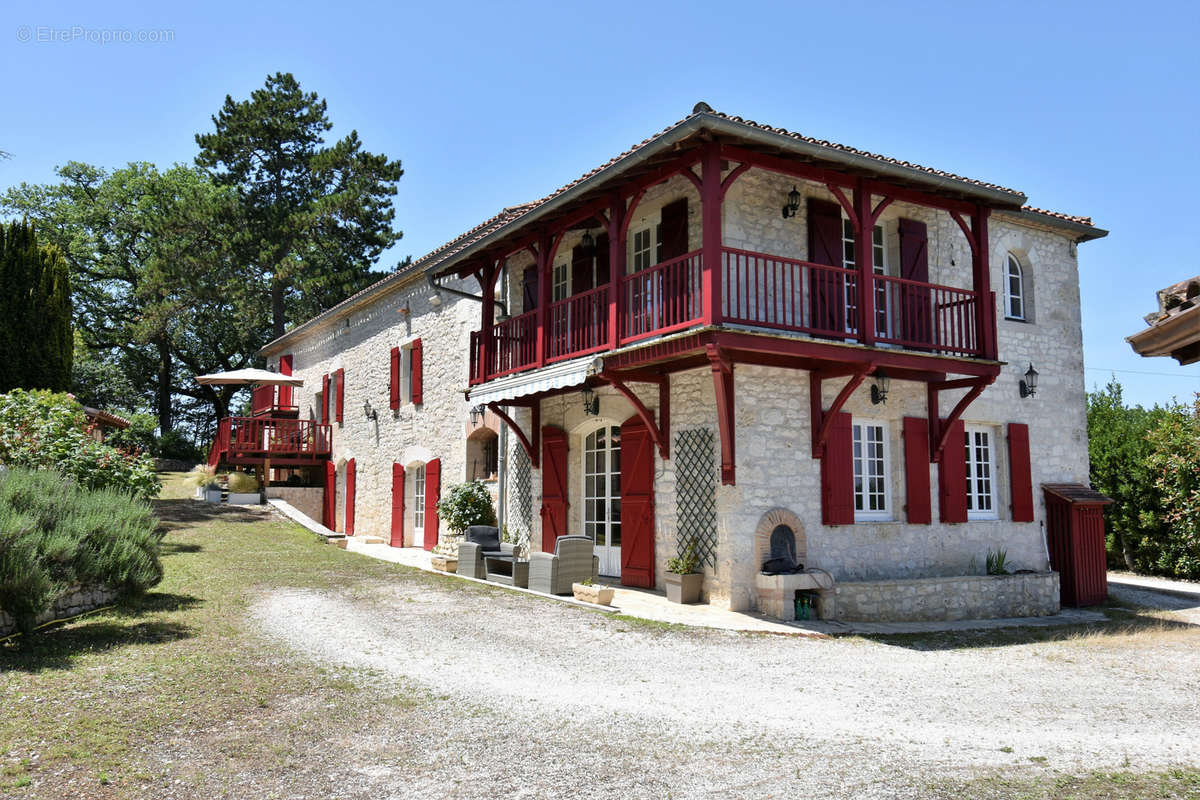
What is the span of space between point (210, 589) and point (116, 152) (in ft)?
102

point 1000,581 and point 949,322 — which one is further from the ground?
point 949,322

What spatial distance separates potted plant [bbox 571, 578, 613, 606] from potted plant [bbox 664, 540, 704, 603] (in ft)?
2.55

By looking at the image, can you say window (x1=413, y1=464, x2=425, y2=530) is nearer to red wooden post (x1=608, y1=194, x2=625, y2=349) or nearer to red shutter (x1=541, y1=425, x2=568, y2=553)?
red shutter (x1=541, y1=425, x2=568, y2=553)

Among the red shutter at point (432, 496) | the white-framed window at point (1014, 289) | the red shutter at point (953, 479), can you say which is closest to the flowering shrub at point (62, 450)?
the red shutter at point (432, 496)

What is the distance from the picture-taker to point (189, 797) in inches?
159

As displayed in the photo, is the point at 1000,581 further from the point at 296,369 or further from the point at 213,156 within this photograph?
the point at 213,156

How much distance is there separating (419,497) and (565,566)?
7960 millimetres

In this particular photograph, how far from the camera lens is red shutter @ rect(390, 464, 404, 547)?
17.9 m

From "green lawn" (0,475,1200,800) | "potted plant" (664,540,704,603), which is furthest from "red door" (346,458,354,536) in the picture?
"potted plant" (664,540,704,603)

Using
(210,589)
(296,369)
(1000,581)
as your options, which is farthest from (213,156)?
(1000,581)

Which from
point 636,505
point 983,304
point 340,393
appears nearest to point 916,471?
point 983,304

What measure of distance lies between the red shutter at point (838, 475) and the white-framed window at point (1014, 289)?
4176mm

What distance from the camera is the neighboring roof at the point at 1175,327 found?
10.5 feet

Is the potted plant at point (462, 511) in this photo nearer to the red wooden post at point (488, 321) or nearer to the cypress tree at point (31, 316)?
the red wooden post at point (488, 321)
